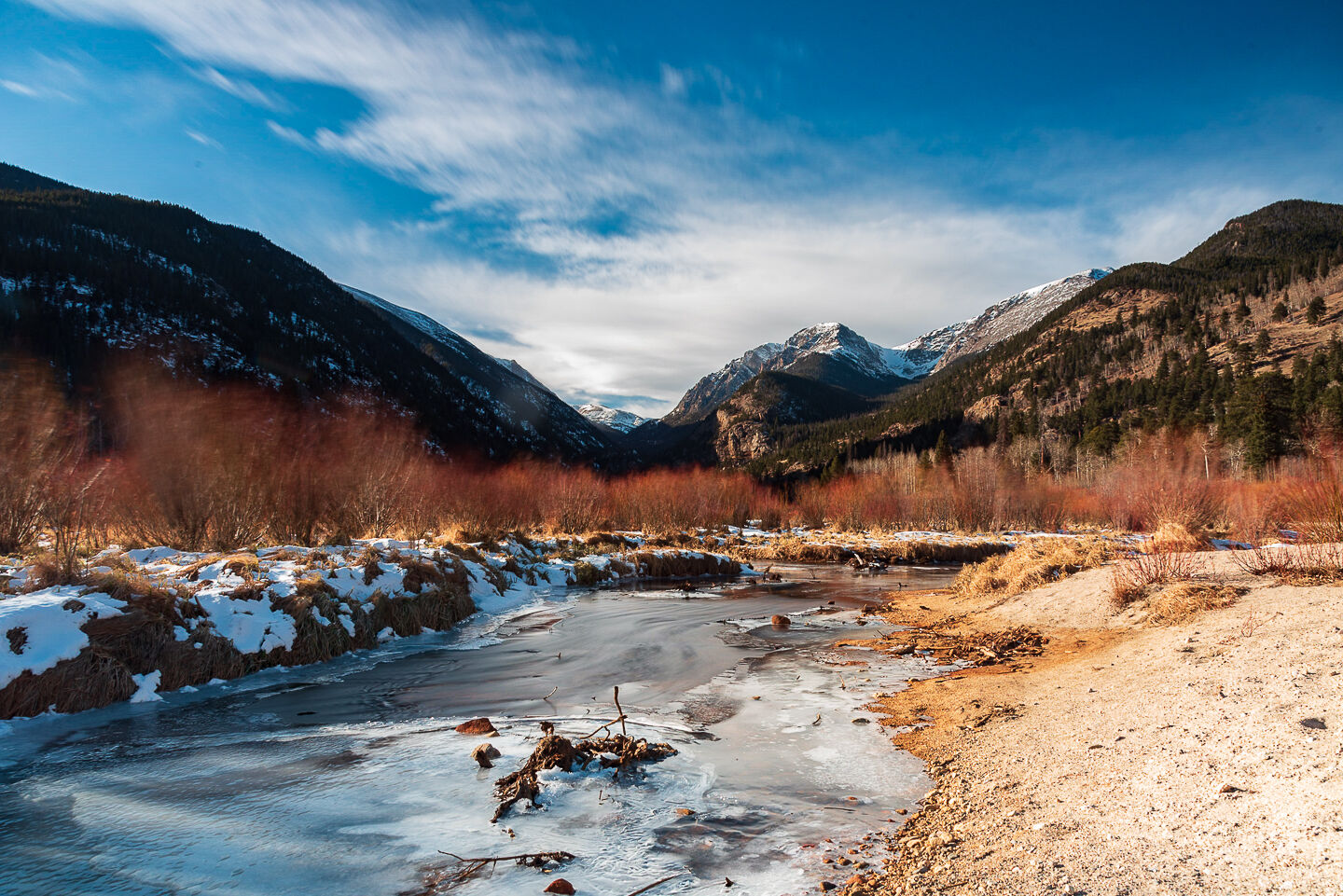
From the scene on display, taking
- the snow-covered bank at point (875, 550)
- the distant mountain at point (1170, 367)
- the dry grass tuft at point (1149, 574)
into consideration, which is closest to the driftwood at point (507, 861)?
the dry grass tuft at point (1149, 574)

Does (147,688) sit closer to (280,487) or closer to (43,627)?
(43,627)

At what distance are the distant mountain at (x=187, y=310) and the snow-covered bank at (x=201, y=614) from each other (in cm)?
7392

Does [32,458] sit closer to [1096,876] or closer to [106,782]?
[106,782]

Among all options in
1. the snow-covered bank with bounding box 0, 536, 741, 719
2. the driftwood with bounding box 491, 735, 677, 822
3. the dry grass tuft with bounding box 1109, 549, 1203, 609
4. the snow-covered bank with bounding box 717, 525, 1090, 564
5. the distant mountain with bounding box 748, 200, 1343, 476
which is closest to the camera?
the driftwood with bounding box 491, 735, 677, 822

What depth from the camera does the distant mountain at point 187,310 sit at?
81.1 m

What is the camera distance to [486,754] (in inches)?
225

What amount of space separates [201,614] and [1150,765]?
40.3 feet

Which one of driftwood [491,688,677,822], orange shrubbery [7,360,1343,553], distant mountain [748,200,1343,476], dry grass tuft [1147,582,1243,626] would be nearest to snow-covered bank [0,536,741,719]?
orange shrubbery [7,360,1343,553]

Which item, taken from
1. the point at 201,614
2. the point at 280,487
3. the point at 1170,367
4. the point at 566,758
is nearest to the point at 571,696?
the point at 566,758

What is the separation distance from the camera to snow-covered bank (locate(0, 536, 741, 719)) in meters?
7.31

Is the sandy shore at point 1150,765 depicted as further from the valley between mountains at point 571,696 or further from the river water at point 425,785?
the river water at point 425,785

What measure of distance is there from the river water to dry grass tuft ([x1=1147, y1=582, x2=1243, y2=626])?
12.0 ft

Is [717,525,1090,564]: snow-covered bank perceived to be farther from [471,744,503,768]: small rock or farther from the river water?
[471,744,503,768]: small rock

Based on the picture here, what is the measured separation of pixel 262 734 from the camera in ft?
22.6
